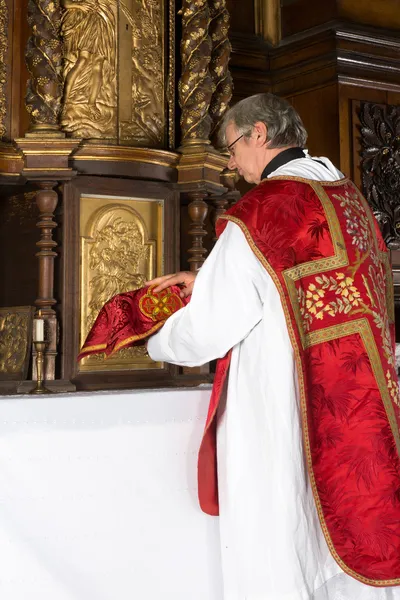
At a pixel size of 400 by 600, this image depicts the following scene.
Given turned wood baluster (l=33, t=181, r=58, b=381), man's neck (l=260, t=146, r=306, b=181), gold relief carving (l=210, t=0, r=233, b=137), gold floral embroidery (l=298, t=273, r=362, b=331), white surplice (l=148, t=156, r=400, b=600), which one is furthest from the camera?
gold relief carving (l=210, t=0, r=233, b=137)

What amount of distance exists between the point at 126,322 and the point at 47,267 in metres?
1.84

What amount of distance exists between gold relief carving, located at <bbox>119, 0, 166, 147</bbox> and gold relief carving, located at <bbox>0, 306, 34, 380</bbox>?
42.0 inches

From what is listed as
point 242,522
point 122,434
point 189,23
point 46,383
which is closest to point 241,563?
point 242,522

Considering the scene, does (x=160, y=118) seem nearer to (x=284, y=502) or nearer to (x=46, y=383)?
(x=46, y=383)

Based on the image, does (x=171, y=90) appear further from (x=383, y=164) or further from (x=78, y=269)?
(x=383, y=164)

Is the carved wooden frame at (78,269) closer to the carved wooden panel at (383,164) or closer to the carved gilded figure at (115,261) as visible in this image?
the carved gilded figure at (115,261)

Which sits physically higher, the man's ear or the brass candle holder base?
the man's ear

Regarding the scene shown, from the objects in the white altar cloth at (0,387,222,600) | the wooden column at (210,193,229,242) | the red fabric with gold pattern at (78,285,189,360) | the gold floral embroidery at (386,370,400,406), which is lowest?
the white altar cloth at (0,387,222,600)

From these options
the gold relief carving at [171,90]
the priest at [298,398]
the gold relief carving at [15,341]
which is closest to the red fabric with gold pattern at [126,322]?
the priest at [298,398]

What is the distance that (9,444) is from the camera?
96.4 inches

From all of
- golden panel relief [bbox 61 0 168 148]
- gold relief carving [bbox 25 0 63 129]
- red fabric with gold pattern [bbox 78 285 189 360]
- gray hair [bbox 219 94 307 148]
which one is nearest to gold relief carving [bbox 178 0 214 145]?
golden panel relief [bbox 61 0 168 148]

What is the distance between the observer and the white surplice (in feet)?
7.66

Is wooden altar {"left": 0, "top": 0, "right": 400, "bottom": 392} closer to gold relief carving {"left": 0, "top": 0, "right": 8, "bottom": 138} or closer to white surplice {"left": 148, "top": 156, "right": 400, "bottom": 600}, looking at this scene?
gold relief carving {"left": 0, "top": 0, "right": 8, "bottom": 138}

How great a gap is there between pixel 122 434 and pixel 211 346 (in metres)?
0.43
